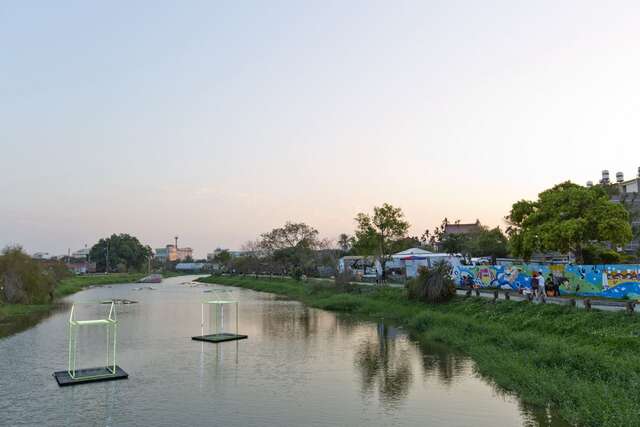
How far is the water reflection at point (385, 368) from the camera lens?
19781mm

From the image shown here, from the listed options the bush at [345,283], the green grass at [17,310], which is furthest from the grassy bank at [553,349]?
the green grass at [17,310]

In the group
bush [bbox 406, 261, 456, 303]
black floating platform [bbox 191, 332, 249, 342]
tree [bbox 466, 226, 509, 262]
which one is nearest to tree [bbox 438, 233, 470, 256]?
tree [bbox 466, 226, 509, 262]

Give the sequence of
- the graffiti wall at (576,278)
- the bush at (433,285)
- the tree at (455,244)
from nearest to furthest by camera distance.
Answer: the graffiti wall at (576,278) → the bush at (433,285) → the tree at (455,244)

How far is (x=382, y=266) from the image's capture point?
60.8 m

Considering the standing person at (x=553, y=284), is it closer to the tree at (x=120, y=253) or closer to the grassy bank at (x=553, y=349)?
the grassy bank at (x=553, y=349)

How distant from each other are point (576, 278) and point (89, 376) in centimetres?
2752

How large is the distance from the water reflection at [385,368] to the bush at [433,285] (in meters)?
7.35

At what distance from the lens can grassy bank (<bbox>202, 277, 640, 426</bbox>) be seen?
53.0ft

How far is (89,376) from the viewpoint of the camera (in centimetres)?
2139

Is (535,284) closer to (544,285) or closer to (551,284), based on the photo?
(544,285)

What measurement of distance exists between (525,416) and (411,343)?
14363 mm

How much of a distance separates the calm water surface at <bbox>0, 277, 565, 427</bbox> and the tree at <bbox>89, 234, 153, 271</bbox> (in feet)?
455

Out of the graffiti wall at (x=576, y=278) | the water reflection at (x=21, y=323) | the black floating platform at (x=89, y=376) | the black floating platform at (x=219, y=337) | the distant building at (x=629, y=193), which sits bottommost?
the black floating platform at (x=219, y=337)

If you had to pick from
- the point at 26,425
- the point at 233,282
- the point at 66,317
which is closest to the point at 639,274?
the point at 26,425
